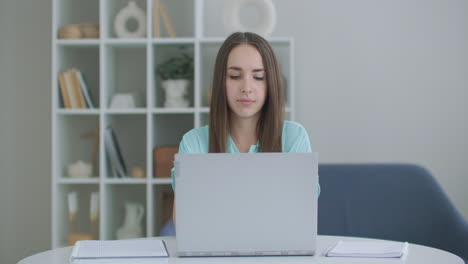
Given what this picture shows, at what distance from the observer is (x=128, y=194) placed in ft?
11.1

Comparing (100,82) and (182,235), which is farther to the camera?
(100,82)

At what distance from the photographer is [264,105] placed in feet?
6.17

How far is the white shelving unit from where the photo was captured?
3.06 m

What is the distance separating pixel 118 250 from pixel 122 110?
1.72 m

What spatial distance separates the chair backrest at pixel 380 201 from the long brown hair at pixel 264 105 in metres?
0.95

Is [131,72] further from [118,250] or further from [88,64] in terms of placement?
[118,250]

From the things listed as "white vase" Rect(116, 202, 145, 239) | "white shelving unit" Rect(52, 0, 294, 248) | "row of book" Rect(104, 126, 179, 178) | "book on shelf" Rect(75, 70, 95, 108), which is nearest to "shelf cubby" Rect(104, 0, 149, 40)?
"white shelving unit" Rect(52, 0, 294, 248)

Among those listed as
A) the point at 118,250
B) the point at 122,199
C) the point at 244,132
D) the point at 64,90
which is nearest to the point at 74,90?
the point at 64,90

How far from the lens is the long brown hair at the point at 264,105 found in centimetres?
184

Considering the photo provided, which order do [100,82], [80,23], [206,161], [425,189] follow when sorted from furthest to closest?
[80,23] < [100,82] < [425,189] < [206,161]
